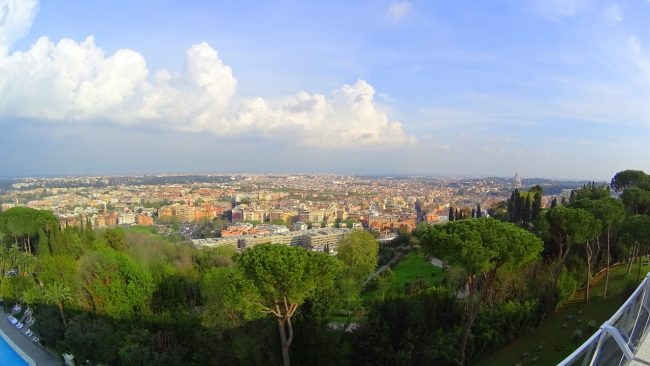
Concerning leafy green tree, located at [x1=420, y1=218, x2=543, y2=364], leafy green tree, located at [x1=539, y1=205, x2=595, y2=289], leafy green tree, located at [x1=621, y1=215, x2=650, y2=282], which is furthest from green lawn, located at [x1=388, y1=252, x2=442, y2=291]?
leafy green tree, located at [x1=420, y1=218, x2=543, y2=364]

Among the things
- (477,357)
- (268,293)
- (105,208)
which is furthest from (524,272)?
(105,208)

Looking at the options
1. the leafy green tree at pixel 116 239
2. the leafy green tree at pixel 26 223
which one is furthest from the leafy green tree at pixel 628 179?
the leafy green tree at pixel 26 223

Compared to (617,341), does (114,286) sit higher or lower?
lower

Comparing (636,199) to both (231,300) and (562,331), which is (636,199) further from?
(231,300)

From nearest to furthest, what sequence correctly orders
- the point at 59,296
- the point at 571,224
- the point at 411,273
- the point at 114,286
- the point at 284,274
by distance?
1. the point at 284,274
2. the point at 571,224
3. the point at 114,286
4. the point at 59,296
5. the point at 411,273

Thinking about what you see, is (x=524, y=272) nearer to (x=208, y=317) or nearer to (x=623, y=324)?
(x=208, y=317)

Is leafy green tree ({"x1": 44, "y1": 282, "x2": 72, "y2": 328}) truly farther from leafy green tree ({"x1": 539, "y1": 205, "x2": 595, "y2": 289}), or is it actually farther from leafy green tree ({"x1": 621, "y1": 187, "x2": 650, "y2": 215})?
leafy green tree ({"x1": 621, "y1": 187, "x2": 650, "y2": 215})

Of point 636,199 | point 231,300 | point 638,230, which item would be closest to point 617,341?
point 231,300

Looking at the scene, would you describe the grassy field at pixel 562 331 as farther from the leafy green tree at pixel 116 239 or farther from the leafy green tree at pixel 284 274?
the leafy green tree at pixel 116 239
